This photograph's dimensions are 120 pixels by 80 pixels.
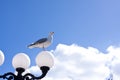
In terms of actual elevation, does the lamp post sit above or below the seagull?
below

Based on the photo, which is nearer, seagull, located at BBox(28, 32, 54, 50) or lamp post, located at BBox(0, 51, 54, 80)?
lamp post, located at BBox(0, 51, 54, 80)

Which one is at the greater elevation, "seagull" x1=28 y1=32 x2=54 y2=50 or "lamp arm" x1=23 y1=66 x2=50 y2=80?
"seagull" x1=28 y1=32 x2=54 y2=50

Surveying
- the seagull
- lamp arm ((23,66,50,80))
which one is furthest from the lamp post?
the seagull

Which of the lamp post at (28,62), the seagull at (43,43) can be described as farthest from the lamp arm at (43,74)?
the seagull at (43,43)

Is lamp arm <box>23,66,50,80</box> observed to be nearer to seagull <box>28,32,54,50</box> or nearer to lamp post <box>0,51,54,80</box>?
lamp post <box>0,51,54,80</box>

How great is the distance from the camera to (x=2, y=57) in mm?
7641

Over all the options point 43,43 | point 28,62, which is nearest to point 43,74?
point 28,62

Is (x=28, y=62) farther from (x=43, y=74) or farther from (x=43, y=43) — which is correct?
(x=43, y=43)

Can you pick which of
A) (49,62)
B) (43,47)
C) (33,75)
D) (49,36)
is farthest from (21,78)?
(49,36)

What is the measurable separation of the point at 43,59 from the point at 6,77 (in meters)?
0.89

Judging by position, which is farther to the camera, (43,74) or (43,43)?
(43,43)

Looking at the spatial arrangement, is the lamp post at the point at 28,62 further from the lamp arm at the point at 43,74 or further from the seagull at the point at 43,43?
the seagull at the point at 43,43

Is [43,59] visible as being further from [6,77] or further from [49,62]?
[6,77]

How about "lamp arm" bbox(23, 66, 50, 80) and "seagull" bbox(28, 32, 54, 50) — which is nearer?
"lamp arm" bbox(23, 66, 50, 80)
